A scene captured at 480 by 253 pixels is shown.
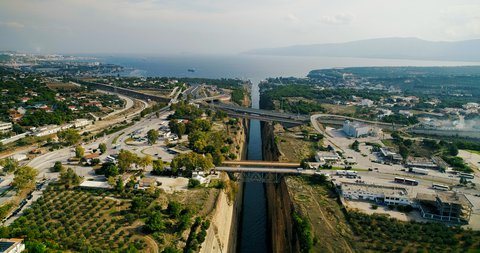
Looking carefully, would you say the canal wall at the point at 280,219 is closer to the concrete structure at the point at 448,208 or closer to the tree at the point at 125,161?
the concrete structure at the point at 448,208

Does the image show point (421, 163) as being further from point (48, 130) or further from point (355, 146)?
point (48, 130)

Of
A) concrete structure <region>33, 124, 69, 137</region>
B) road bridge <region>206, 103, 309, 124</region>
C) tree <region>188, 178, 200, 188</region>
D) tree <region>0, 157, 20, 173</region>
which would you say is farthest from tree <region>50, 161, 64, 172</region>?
road bridge <region>206, 103, 309, 124</region>

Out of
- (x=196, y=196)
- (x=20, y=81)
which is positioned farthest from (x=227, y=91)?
(x=196, y=196)

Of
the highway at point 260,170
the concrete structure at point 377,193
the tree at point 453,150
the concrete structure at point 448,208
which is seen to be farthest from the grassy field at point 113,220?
the tree at point 453,150

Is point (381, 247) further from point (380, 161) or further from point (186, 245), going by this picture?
point (380, 161)

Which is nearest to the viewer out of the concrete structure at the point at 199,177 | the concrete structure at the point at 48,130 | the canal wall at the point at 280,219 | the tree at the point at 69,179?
the canal wall at the point at 280,219

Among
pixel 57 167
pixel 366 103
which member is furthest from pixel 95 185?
pixel 366 103
